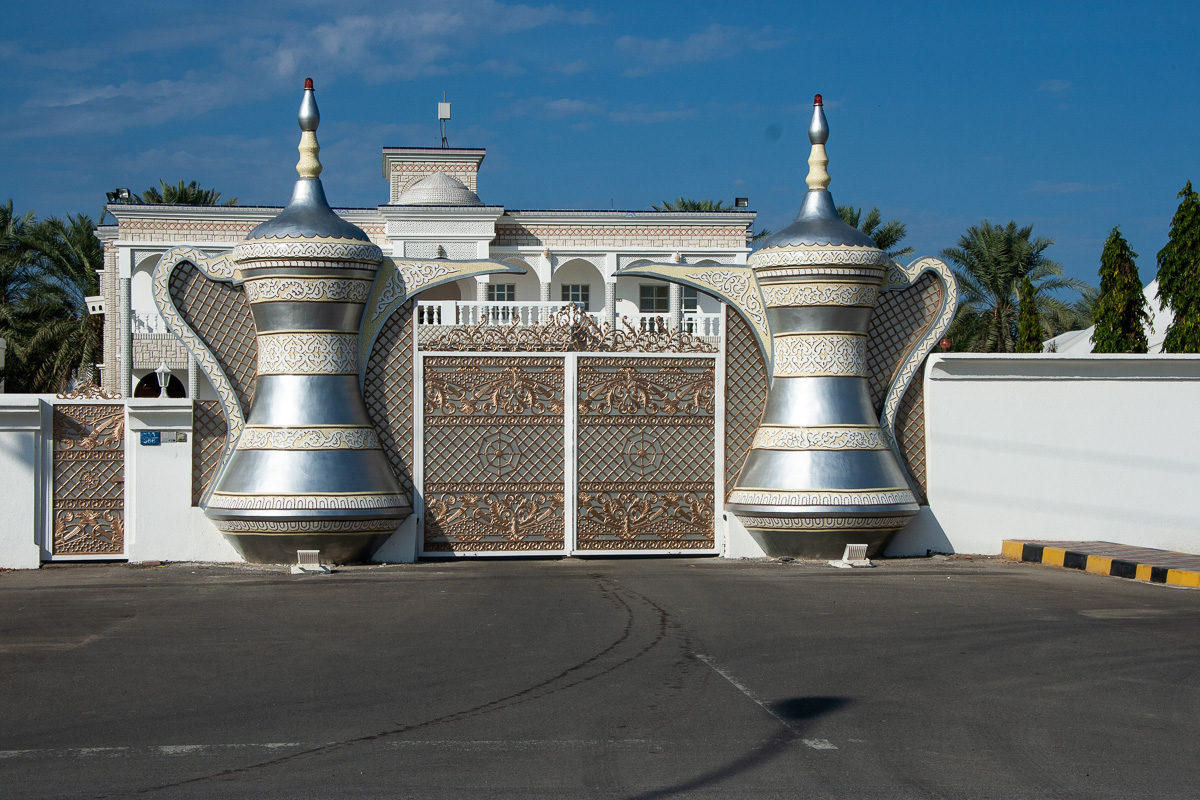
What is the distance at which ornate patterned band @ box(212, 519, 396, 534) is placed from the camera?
32.1ft

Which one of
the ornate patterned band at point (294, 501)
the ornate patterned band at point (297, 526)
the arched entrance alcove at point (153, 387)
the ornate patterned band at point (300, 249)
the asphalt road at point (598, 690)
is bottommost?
the asphalt road at point (598, 690)

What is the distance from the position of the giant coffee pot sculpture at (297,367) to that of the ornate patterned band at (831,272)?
3.02 meters

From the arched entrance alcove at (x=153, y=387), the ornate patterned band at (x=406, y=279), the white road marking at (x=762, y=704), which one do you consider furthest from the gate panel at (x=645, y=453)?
the arched entrance alcove at (x=153, y=387)

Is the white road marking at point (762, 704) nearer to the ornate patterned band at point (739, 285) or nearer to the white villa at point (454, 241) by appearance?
the ornate patterned band at point (739, 285)

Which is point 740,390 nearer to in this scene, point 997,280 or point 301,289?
point 301,289

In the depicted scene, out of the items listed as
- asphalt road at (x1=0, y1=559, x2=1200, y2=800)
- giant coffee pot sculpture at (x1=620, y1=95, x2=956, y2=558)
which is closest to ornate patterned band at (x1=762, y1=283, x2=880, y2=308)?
giant coffee pot sculpture at (x1=620, y1=95, x2=956, y2=558)

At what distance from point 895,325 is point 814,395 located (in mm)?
1255

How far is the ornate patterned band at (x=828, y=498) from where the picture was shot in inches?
405

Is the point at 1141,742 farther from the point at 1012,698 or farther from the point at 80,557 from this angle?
the point at 80,557

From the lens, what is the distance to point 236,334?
34.3 ft

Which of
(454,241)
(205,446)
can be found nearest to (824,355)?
(205,446)

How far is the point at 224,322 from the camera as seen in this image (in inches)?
412

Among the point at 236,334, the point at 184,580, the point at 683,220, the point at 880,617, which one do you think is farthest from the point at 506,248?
the point at 880,617

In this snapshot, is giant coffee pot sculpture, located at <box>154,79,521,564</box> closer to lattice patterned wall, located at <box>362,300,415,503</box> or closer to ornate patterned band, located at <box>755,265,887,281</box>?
lattice patterned wall, located at <box>362,300,415,503</box>
